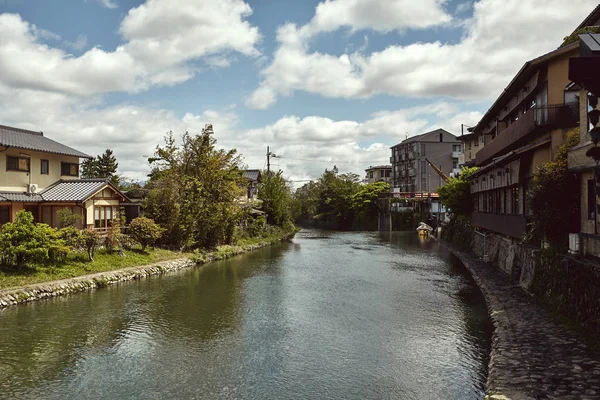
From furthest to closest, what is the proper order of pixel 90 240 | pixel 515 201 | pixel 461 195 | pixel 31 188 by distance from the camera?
pixel 461 195 < pixel 31 188 < pixel 515 201 < pixel 90 240

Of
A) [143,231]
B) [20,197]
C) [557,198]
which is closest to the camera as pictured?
[557,198]

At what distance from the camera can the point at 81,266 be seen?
23.7m

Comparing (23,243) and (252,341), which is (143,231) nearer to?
(23,243)

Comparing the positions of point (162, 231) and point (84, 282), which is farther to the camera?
point (162, 231)

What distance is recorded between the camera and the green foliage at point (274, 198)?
57156mm

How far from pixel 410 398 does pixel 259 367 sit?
418 cm

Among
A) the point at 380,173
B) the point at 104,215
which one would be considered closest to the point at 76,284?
the point at 104,215

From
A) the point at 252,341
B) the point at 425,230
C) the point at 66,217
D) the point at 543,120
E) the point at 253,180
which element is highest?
the point at 253,180

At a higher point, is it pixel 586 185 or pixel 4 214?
pixel 586 185

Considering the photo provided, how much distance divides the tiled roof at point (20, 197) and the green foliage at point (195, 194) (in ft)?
24.3

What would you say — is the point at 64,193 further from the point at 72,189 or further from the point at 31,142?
the point at 31,142

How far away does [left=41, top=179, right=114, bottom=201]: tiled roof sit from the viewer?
2859 centimetres

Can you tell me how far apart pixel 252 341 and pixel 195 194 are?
73.4ft

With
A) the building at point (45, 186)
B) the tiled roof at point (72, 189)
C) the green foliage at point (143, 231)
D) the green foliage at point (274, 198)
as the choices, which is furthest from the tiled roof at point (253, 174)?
the green foliage at point (143, 231)
